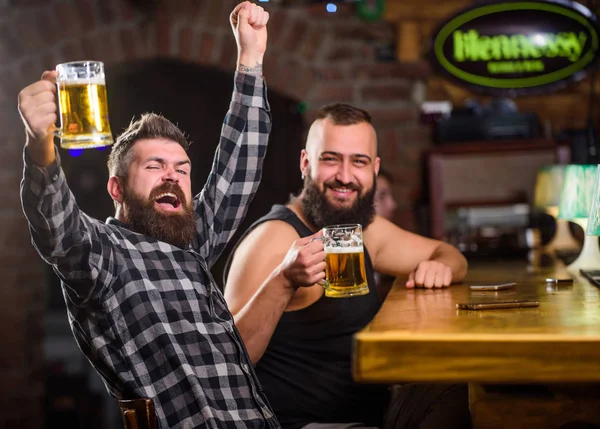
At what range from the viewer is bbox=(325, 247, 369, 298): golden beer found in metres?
1.65

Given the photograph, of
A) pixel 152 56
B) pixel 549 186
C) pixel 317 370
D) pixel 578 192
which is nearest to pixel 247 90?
pixel 317 370

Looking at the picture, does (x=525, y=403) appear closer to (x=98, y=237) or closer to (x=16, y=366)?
(x=98, y=237)

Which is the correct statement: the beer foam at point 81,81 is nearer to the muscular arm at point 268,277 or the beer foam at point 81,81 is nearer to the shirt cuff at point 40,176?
the shirt cuff at point 40,176

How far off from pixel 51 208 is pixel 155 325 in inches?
12.4

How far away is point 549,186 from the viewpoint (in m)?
3.67

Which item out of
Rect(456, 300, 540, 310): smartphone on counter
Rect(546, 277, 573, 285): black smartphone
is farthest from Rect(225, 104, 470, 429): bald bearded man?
Rect(456, 300, 540, 310): smartphone on counter

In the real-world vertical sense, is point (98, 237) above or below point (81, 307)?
above

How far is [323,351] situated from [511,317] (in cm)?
71

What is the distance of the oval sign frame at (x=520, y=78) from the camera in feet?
11.8

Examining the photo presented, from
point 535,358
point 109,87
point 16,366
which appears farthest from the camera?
point 109,87

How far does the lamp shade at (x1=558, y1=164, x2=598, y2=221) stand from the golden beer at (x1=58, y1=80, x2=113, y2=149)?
162cm

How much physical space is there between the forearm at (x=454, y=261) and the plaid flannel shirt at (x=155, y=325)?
26.0 inches

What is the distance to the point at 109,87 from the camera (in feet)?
13.4

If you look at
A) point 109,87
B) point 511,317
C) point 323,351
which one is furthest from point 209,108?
point 511,317
